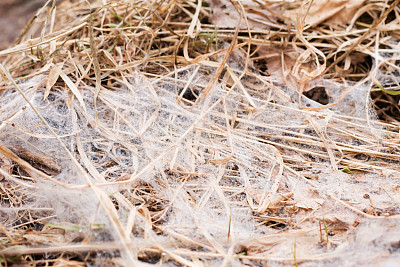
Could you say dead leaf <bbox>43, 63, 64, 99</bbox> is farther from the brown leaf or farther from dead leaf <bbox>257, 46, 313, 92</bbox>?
the brown leaf

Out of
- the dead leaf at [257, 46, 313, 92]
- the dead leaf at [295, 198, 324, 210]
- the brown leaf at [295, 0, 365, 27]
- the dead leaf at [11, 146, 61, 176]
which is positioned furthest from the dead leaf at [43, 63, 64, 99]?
the brown leaf at [295, 0, 365, 27]

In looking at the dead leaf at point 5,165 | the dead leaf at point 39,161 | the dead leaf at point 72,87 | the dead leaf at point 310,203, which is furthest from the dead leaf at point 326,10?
the dead leaf at point 5,165

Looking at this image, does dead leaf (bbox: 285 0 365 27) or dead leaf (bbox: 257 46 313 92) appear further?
dead leaf (bbox: 285 0 365 27)

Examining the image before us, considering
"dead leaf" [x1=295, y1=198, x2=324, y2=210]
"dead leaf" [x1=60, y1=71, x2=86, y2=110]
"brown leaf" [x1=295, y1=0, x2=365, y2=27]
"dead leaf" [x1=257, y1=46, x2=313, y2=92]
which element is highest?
"dead leaf" [x1=60, y1=71, x2=86, y2=110]

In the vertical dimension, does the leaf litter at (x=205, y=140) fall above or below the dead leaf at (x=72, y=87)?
below

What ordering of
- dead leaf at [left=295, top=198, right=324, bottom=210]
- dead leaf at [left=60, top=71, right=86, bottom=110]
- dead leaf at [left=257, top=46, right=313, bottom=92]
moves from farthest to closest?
dead leaf at [left=257, top=46, right=313, bottom=92] < dead leaf at [left=60, top=71, right=86, bottom=110] < dead leaf at [left=295, top=198, right=324, bottom=210]

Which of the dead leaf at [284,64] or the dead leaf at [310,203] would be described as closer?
the dead leaf at [310,203]

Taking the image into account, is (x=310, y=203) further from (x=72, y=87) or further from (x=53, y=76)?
(x=53, y=76)

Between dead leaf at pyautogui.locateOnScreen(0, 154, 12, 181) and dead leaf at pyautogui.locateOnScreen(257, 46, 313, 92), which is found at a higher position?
dead leaf at pyautogui.locateOnScreen(0, 154, 12, 181)

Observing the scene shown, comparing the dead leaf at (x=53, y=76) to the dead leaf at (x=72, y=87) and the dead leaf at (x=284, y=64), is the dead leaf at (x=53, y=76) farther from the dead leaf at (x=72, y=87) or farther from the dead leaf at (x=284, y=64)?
the dead leaf at (x=284, y=64)
